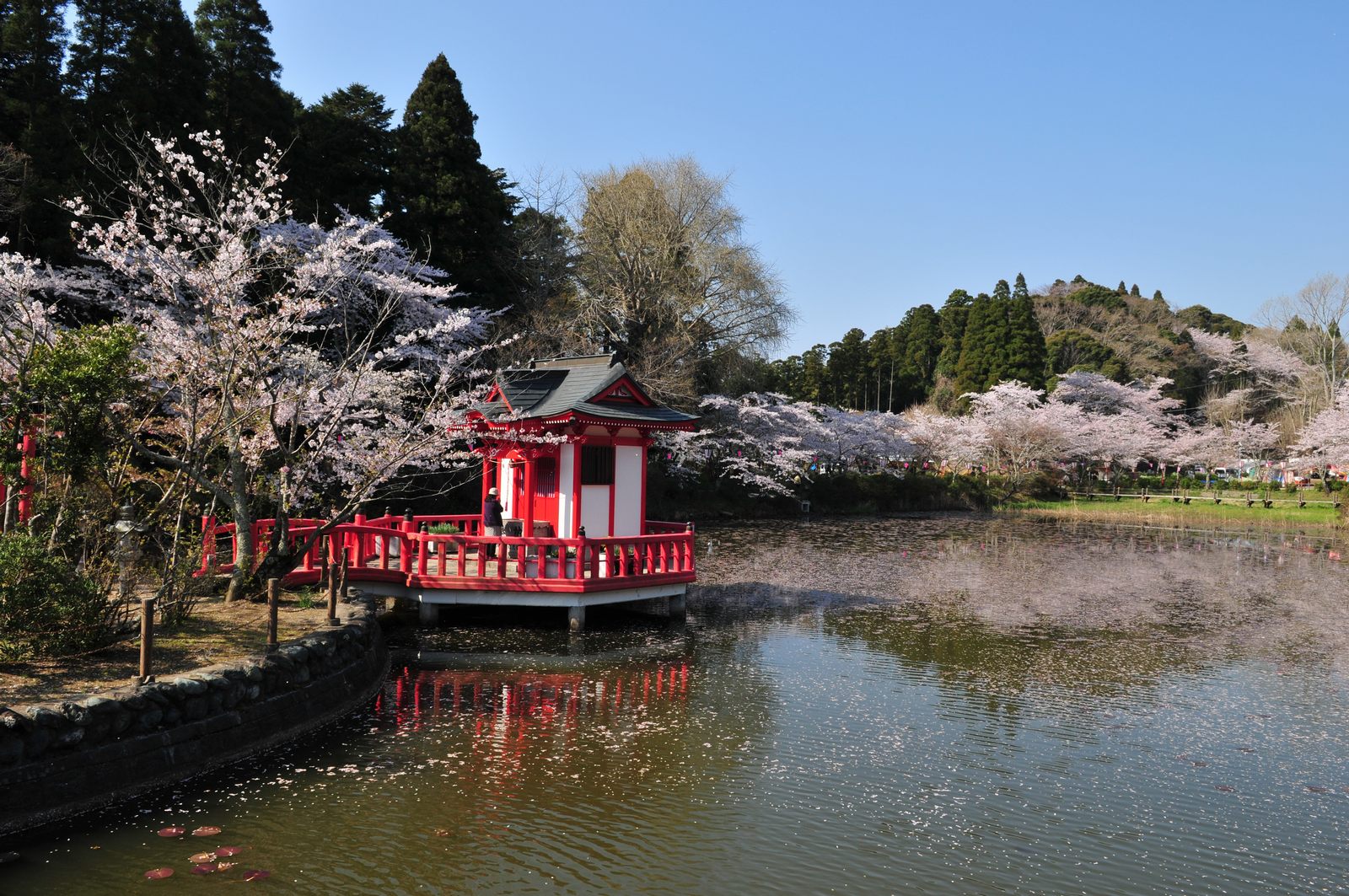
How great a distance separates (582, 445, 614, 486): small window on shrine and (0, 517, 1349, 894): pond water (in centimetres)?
229

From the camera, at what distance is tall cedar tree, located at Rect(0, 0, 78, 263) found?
18641 millimetres

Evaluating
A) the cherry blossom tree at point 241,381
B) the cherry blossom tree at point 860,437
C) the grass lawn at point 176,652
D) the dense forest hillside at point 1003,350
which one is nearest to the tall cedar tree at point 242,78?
the cherry blossom tree at point 241,381

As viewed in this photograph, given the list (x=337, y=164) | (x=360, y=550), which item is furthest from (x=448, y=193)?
(x=360, y=550)

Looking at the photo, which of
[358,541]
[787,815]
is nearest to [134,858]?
[787,815]

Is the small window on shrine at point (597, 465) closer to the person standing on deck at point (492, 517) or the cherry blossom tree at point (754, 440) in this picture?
the person standing on deck at point (492, 517)

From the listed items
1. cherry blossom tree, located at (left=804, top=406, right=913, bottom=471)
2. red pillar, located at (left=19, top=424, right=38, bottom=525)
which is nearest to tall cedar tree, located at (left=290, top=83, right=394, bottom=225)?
red pillar, located at (left=19, top=424, right=38, bottom=525)

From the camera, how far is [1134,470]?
54219 mm

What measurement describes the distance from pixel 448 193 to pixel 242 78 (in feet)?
21.0

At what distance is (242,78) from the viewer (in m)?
25.2

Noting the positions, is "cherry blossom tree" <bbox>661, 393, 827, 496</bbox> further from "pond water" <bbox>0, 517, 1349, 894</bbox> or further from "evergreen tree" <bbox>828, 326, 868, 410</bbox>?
"evergreen tree" <bbox>828, 326, 868, 410</bbox>

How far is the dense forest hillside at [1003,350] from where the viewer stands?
55.2m

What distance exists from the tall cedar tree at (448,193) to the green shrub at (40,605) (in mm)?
20534

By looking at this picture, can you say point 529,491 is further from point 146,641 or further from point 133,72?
point 133,72

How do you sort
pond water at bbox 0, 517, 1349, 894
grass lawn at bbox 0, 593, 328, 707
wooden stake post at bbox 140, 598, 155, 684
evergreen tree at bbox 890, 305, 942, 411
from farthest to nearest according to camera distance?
1. evergreen tree at bbox 890, 305, 942, 411
2. wooden stake post at bbox 140, 598, 155, 684
3. grass lawn at bbox 0, 593, 328, 707
4. pond water at bbox 0, 517, 1349, 894
